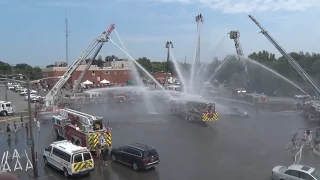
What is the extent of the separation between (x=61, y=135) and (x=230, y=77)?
73355 millimetres

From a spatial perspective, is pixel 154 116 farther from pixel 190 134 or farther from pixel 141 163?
pixel 141 163

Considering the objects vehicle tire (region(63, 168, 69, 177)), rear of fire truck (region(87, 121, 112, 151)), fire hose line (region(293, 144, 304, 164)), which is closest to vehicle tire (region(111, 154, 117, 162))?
rear of fire truck (region(87, 121, 112, 151))

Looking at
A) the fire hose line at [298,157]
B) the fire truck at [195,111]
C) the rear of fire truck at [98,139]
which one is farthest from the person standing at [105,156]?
the fire truck at [195,111]

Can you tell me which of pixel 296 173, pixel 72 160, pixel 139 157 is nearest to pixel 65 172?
pixel 72 160

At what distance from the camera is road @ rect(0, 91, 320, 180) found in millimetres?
22281

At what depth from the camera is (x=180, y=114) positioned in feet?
154

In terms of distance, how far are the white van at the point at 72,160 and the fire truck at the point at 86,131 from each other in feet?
11.7

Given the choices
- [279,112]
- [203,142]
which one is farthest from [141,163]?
[279,112]

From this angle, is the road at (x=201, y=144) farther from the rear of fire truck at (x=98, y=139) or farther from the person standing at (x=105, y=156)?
the rear of fire truck at (x=98, y=139)

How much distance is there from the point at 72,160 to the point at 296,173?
44.3 feet

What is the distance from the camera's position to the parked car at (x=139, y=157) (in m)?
22.4

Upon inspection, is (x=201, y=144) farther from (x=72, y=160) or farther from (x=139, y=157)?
(x=72, y=160)

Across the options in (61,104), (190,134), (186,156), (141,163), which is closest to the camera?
(141,163)

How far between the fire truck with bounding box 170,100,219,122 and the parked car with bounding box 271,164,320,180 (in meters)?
20.6
